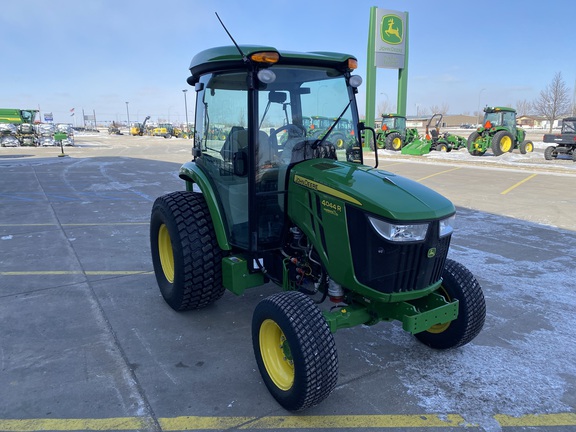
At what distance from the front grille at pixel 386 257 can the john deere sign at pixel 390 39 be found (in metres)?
25.7

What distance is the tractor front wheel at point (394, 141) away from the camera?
24.3 metres

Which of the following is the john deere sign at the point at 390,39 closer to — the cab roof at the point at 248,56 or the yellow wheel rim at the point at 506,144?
the yellow wheel rim at the point at 506,144

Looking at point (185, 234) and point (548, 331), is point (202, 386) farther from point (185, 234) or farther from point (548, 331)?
point (548, 331)

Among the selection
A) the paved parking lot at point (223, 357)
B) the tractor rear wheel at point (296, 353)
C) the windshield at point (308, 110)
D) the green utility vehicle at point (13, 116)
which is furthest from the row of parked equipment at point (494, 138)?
the green utility vehicle at point (13, 116)

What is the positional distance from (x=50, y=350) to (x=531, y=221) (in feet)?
25.3

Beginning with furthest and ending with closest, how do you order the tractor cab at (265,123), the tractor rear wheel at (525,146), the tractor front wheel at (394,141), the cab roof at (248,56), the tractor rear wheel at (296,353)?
the tractor front wheel at (394,141), the tractor rear wheel at (525,146), the tractor cab at (265,123), the cab roof at (248,56), the tractor rear wheel at (296,353)

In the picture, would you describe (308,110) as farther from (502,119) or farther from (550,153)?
(502,119)

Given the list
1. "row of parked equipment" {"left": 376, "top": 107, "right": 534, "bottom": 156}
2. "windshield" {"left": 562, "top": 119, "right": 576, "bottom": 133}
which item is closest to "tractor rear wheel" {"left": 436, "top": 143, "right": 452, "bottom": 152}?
"row of parked equipment" {"left": 376, "top": 107, "right": 534, "bottom": 156}

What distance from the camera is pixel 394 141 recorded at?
79.8 feet

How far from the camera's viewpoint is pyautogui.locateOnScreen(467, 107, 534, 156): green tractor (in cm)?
2025

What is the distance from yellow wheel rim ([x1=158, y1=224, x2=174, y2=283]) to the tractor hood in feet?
5.82

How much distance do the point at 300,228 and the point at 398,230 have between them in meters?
0.80

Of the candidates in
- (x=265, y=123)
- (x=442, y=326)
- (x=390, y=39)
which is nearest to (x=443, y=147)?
(x=390, y=39)

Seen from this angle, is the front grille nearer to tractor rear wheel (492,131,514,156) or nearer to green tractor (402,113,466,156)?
tractor rear wheel (492,131,514,156)
